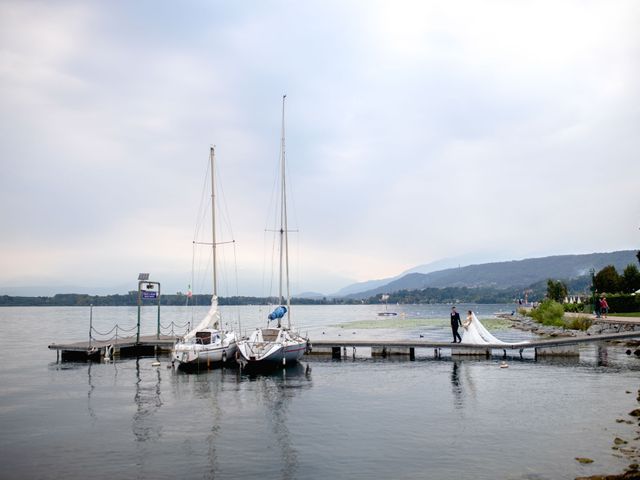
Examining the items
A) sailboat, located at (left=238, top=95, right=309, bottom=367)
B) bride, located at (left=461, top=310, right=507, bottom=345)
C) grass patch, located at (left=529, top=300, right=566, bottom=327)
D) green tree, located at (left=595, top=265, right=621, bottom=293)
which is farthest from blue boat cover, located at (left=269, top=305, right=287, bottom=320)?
green tree, located at (left=595, top=265, right=621, bottom=293)

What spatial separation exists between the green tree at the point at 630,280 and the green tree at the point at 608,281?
5.17ft

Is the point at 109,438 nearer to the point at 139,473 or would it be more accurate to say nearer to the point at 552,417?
the point at 139,473

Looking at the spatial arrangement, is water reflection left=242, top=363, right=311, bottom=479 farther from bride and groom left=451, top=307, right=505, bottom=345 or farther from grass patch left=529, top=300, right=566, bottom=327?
grass patch left=529, top=300, right=566, bottom=327

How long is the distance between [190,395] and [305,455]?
12719 mm

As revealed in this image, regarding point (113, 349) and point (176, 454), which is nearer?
point (176, 454)

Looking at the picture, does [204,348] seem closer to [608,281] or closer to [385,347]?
[385,347]

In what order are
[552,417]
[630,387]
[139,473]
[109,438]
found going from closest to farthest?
[139,473], [109,438], [552,417], [630,387]

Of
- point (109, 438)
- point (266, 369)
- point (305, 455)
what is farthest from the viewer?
point (266, 369)

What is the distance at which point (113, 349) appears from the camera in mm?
45344

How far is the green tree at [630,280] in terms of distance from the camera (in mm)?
82762

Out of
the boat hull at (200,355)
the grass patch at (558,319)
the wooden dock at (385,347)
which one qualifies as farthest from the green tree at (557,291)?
the boat hull at (200,355)

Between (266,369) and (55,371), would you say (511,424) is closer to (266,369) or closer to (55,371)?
(266,369)

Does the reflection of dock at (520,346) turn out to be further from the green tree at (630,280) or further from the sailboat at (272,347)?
the green tree at (630,280)

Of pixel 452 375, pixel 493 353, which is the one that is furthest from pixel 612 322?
pixel 452 375
